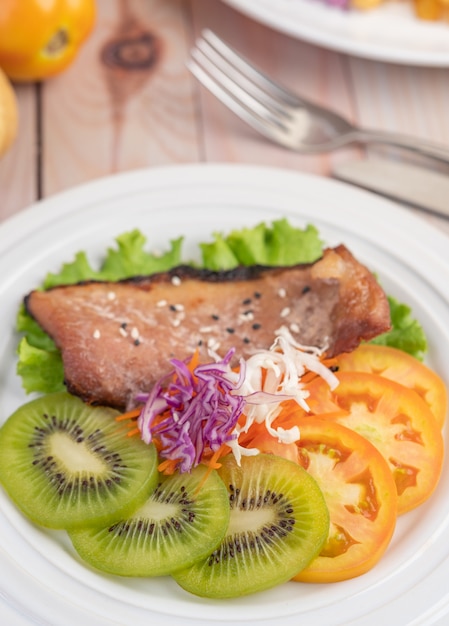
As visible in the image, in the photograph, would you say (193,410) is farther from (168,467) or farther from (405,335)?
(405,335)

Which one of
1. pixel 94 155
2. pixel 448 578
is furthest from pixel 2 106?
pixel 448 578

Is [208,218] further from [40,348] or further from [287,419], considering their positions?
[287,419]

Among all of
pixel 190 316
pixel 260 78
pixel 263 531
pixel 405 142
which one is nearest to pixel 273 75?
pixel 260 78

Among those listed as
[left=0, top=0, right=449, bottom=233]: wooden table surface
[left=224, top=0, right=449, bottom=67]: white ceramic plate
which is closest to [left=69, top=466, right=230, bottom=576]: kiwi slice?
[left=0, top=0, right=449, bottom=233]: wooden table surface

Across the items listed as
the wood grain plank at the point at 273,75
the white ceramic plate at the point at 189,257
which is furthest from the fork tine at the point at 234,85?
the white ceramic plate at the point at 189,257

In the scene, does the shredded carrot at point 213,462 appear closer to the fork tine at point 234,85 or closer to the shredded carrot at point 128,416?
the shredded carrot at point 128,416

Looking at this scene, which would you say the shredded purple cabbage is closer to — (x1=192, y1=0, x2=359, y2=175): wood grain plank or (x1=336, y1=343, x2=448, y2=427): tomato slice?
(x1=336, y1=343, x2=448, y2=427): tomato slice
